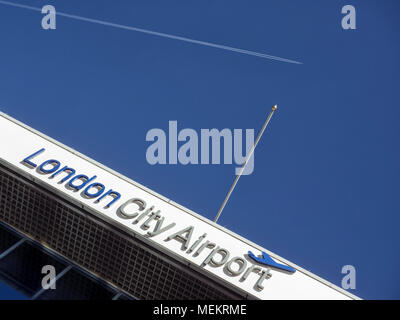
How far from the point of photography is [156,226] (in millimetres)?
13555

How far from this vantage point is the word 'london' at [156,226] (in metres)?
13.1

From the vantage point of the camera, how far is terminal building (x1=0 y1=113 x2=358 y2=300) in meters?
12.9

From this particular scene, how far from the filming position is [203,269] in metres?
12.7

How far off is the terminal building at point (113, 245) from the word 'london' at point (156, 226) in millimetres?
33

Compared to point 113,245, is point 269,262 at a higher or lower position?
lower

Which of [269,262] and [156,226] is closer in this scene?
[156,226]

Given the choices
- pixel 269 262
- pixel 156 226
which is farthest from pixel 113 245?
pixel 269 262

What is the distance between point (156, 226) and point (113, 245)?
1583mm

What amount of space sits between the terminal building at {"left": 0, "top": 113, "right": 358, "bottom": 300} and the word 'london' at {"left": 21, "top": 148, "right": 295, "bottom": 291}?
0.03 m

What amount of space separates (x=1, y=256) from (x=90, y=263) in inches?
113

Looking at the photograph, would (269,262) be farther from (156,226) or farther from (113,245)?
(113,245)
